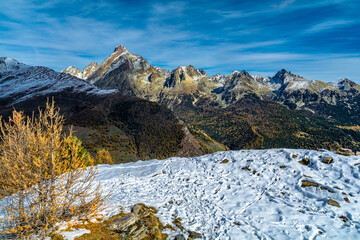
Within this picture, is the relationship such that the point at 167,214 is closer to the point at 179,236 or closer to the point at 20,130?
the point at 179,236

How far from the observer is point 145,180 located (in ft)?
65.0

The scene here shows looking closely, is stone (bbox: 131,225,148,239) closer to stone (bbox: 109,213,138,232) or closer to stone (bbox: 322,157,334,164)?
stone (bbox: 109,213,138,232)

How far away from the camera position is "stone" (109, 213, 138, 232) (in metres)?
10.2

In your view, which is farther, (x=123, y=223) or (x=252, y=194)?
(x=252, y=194)

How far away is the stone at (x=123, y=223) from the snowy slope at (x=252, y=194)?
1247 millimetres

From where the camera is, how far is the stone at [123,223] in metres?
10.2

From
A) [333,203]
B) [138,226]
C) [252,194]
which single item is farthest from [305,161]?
[138,226]

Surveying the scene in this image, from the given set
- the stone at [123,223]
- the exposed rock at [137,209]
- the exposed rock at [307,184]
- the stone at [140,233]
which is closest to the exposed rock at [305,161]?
the exposed rock at [307,184]

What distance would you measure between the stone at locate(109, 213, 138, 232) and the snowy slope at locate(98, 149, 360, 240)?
4.09ft

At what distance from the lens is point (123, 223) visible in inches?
416

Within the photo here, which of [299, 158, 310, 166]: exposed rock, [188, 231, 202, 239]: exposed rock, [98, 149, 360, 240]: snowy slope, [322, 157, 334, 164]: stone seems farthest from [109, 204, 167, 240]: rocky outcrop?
[322, 157, 334, 164]: stone

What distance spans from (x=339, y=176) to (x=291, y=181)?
12.6 feet

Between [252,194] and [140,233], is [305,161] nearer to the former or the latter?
[252,194]

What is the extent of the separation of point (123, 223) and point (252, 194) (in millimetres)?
10670
